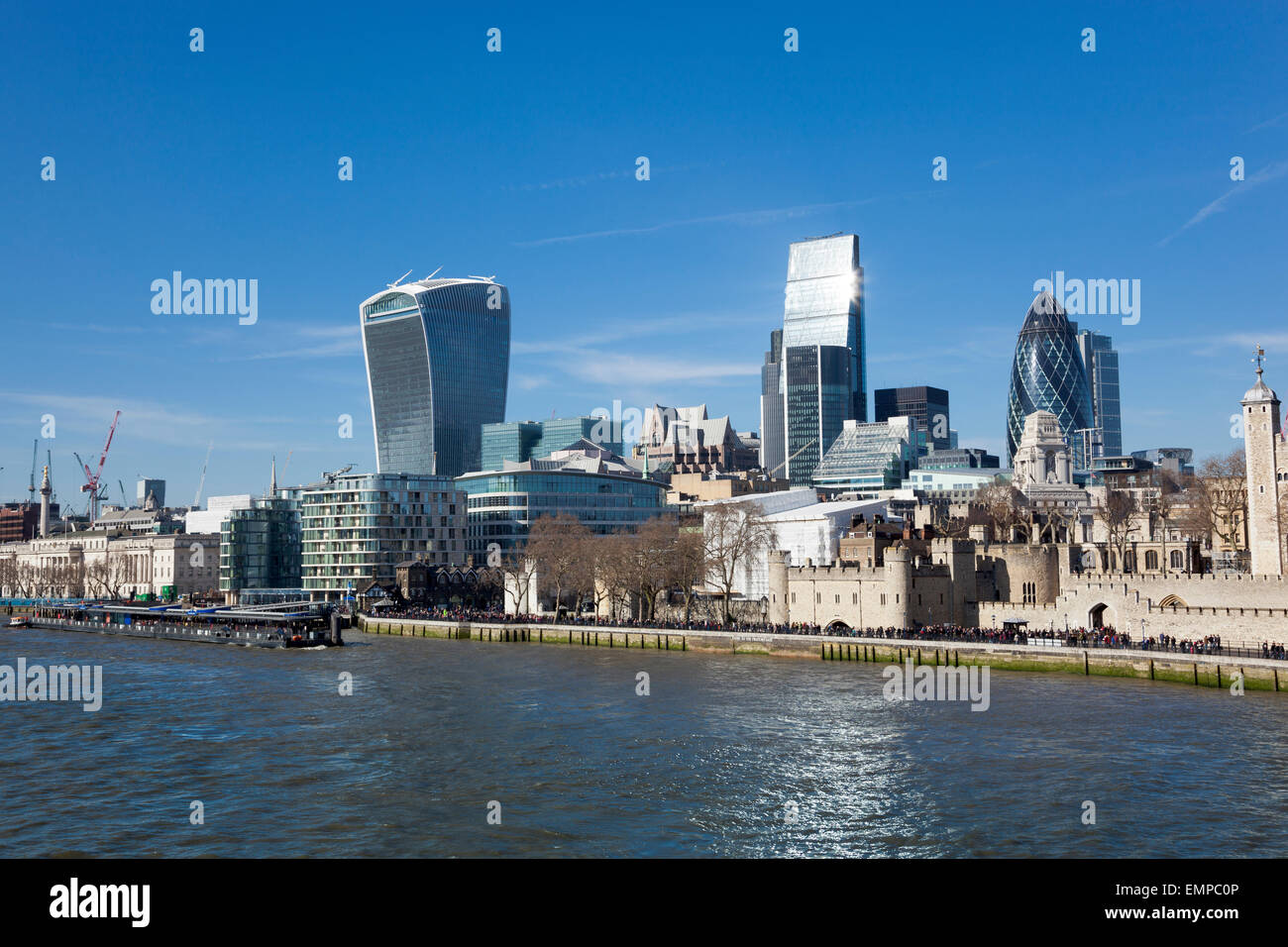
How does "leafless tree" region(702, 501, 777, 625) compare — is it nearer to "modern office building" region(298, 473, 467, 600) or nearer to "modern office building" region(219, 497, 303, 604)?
"modern office building" region(298, 473, 467, 600)

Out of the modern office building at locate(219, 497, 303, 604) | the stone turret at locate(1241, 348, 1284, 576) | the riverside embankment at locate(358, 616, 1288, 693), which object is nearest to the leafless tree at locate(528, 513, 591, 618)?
the riverside embankment at locate(358, 616, 1288, 693)

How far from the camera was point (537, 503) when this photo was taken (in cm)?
16275

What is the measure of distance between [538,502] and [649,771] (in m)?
127

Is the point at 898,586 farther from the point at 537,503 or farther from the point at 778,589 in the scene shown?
the point at 537,503

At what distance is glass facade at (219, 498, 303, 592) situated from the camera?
168125 mm

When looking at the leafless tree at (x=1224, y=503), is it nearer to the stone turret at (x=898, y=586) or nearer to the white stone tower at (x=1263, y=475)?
the white stone tower at (x=1263, y=475)

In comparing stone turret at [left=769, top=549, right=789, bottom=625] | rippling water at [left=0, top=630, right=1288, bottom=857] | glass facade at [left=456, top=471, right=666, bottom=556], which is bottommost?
rippling water at [left=0, top=630, right=1288, bottom=857]

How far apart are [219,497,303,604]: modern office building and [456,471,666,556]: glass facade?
3131cm

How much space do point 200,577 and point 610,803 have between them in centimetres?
17101

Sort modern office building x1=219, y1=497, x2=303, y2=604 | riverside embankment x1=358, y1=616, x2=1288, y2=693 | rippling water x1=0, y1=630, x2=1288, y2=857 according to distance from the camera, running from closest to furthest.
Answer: rippling water x1=0, y1=630, x2=1288, y2=857
riverside embankment x1=358, y1=616, x2=1288, y2=693
modern office building x1=219, y1=497, x2=303, y2=604

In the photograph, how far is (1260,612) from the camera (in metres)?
61.2
